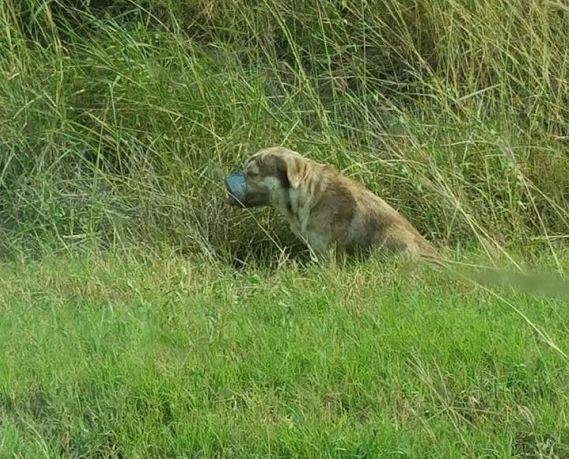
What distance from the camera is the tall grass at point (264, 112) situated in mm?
8281

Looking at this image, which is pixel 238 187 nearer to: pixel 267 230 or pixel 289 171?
pixel 289 171

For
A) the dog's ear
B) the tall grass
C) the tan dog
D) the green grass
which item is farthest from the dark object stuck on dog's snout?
the green grass

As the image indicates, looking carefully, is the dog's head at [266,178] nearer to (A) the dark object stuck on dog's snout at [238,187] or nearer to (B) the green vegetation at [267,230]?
(A) the dark object stuck on dog's snout at [238,187]

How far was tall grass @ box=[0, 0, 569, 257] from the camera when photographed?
8.28m

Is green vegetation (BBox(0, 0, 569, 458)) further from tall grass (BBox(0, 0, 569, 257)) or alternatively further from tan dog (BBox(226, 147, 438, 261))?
tan dog (BBox(226, 147, 438, 261))

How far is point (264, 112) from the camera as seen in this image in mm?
8914

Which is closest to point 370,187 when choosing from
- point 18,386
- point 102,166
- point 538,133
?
point 538,133

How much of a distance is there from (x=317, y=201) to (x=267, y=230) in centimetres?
56

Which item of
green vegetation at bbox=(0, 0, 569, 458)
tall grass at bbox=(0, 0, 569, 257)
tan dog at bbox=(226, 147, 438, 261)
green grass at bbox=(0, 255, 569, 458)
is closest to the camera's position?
green grass at bbox=(0, 255, 569, 458)

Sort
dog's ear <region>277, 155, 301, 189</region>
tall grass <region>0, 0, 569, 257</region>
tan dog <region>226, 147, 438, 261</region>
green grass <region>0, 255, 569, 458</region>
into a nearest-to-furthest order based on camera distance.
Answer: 1. green grass <region>0, 255, 569, 458</region>
2. tan dog <region>226, 147, 438, 261</region>
3. dog's ear <region>277, 155, 301, 189</region>
4. tall grass <region>0, 0, 569, 257</region>

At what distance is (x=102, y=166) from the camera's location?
8750 millimetres

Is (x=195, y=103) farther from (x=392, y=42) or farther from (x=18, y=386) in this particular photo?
(x=18, y=386)

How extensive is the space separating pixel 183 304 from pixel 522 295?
68.5 inches

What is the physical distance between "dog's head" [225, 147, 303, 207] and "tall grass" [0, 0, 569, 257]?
0.36m
